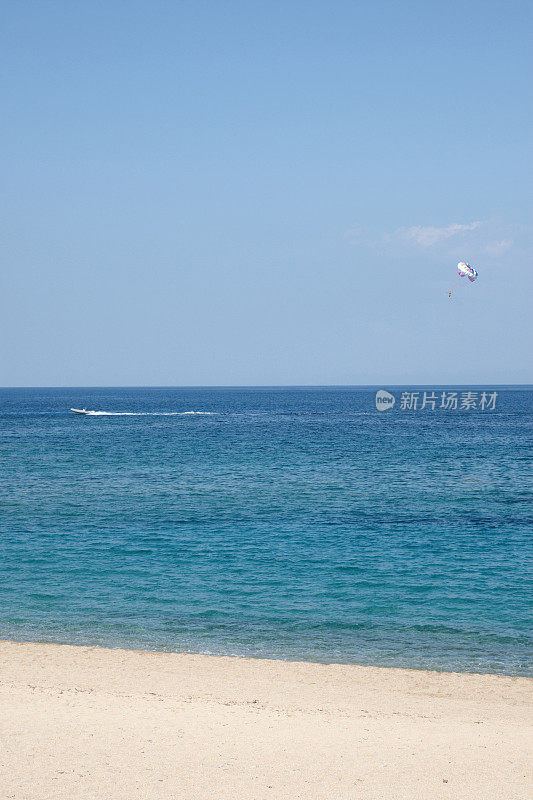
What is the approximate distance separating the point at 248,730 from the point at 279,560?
13.8 meters

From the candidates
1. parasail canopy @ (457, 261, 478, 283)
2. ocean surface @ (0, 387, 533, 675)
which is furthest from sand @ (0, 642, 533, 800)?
parasail canopy @ (457, 261, 478, 283)

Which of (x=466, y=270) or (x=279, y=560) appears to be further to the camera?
(x=466, y=270)

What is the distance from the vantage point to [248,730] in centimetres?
1123

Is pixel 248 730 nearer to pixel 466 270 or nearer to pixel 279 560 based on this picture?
pixel 279 560

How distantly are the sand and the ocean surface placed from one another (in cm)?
176

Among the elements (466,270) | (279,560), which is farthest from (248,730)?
(466,270)

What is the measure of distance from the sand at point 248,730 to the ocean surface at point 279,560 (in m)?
1.76

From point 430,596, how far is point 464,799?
1206 cm

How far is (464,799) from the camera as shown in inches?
353

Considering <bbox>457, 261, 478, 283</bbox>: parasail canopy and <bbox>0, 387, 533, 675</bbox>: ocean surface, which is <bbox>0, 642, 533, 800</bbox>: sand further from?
<bbox>457, 261, 478, 283</bbox>: parasail canopy

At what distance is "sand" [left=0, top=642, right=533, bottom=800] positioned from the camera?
9219 mm

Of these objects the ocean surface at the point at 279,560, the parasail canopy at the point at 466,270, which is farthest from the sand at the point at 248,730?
the parasail canopy at the point at 466,270

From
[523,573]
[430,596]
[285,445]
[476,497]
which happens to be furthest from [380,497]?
[285,445]

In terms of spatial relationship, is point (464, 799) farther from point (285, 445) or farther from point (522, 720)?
point (285, 445)
